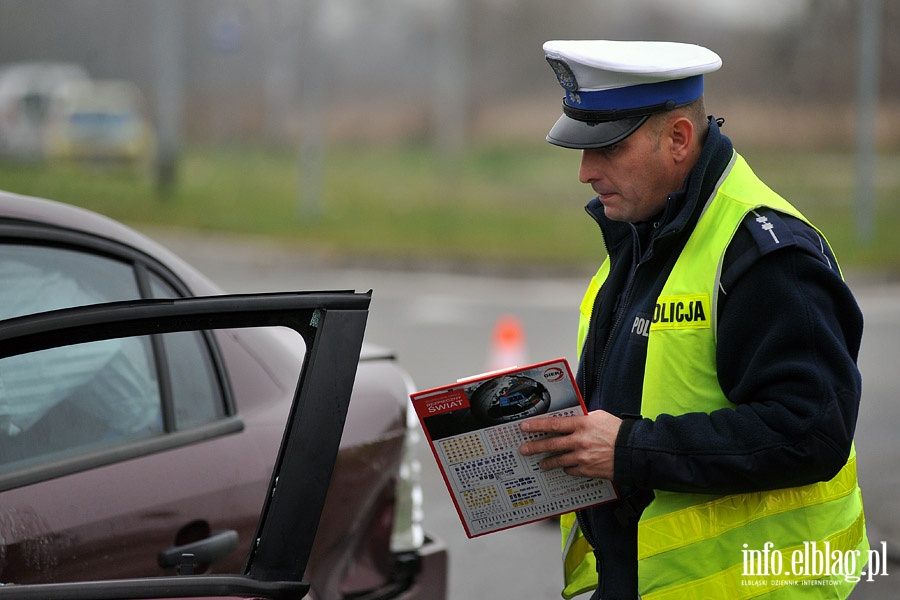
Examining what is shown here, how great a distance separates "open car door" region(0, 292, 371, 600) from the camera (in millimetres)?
1841

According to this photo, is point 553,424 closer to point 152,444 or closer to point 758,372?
point 758,372


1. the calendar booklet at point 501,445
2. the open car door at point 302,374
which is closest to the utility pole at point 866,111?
the calendar booklet at point 501,445

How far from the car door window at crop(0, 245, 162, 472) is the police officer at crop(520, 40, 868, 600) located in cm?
106

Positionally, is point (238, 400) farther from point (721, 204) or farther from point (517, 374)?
point (721, 204)

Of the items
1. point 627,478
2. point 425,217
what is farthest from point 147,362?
point 425,217

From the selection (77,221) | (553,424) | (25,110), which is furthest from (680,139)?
(25,110)

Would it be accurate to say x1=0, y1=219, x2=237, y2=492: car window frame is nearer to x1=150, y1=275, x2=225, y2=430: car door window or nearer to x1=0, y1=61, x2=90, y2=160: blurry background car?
x1=150, y1=275, x2=225, y2=430: car door window

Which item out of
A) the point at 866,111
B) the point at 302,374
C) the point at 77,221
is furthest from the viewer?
the point at 866,111

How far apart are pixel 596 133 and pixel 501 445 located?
646 mm

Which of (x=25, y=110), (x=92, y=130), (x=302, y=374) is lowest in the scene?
(x=92, y=130)

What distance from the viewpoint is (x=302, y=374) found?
6.25 feet

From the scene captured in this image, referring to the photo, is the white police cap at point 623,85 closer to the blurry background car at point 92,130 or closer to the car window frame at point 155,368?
the car window frame at point 155,368

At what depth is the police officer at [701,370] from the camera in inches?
81.6

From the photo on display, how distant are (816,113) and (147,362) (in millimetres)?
23856
